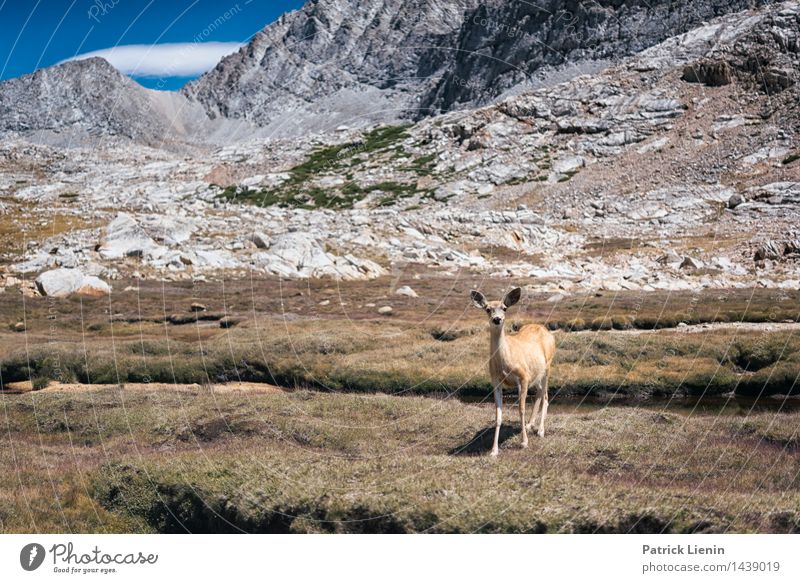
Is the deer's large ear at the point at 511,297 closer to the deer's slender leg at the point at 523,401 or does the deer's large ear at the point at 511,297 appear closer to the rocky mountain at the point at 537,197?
the deer's slender leg at the point at 523,401

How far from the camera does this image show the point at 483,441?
609 inches

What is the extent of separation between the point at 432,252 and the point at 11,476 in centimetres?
7007

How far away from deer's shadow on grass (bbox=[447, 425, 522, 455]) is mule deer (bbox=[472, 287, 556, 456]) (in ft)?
1.41

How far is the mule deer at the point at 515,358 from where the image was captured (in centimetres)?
1339

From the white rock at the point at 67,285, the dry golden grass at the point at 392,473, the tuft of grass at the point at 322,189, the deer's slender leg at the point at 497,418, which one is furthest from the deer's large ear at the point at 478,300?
the tuft of grass at the point at 322,189

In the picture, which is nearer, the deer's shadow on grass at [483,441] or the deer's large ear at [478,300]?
the deer's large ear at [478,300]

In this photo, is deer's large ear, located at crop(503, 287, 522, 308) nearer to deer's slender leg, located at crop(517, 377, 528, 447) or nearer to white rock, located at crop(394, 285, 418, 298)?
deer's slender leg, located at crop(517, 377, 528, 447)

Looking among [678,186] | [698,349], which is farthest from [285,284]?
[678,186]

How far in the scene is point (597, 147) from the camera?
15262cm

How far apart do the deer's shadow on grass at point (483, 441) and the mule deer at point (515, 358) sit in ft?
1.41

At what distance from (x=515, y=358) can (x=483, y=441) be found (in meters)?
2.26

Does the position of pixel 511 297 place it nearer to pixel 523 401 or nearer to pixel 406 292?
pixel 523 401

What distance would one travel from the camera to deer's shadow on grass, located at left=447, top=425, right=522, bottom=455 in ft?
48.9

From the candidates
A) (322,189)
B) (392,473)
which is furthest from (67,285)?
(322,189)
